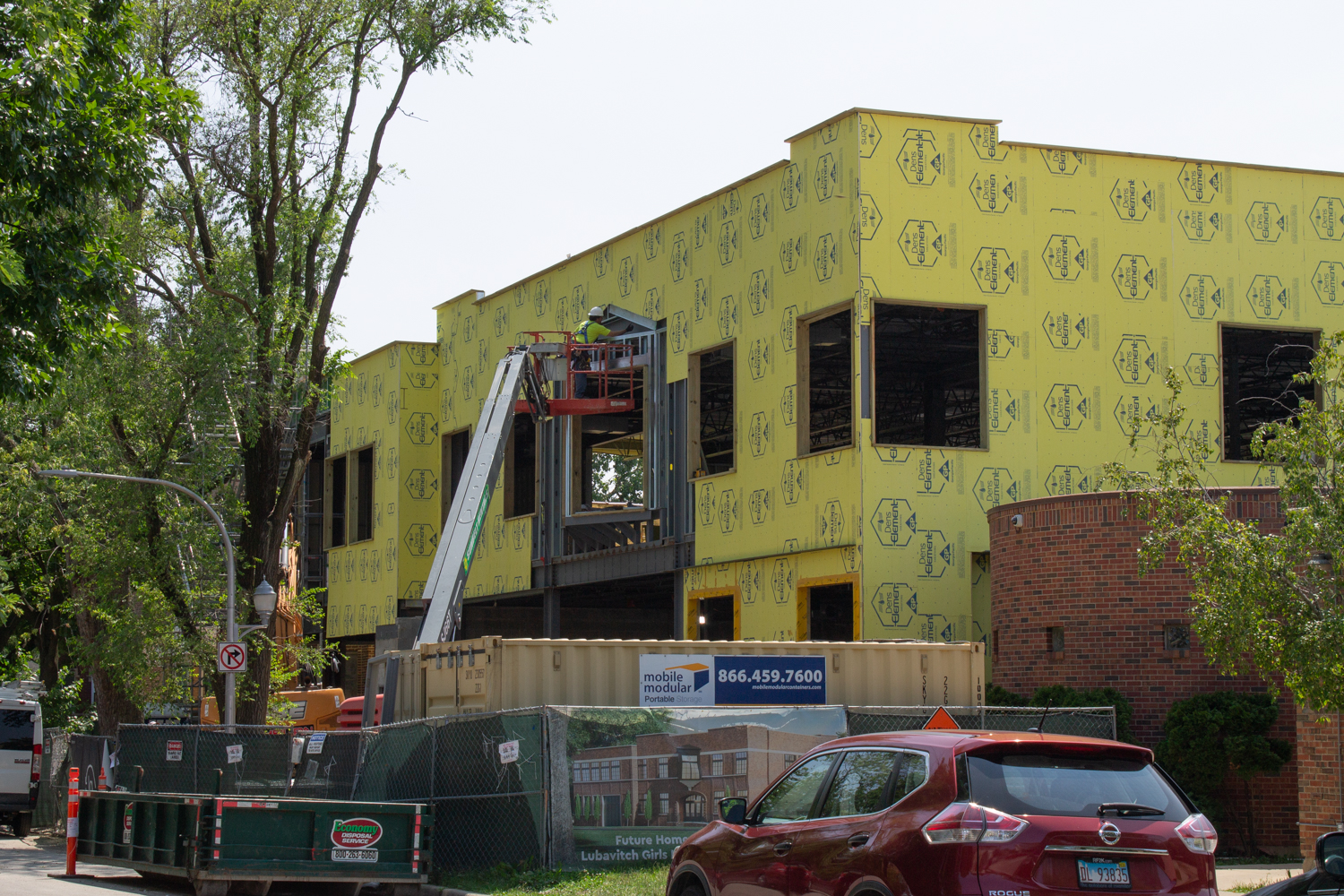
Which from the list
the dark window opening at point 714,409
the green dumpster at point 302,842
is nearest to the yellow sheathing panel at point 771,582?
the dark window opening at point 714,409

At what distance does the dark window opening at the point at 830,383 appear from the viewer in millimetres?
33062

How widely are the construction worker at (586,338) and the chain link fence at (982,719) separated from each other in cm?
1921

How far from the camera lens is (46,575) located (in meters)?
35.9

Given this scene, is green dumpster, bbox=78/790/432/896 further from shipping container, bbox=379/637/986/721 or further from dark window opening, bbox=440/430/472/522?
dark window opening, bbox=440/430/472/522

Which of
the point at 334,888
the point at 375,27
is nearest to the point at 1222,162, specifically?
the point at 375,27

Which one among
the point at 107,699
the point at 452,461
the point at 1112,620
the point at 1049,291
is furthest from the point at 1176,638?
the point at 452,461

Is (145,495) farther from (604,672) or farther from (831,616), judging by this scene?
(831,616)

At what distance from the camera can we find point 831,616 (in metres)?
39.2

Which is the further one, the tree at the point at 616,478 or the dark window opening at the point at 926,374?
the tree at the point at 616,478

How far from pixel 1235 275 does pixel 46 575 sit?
90.0 feet

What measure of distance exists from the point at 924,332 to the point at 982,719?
1640 centimetres

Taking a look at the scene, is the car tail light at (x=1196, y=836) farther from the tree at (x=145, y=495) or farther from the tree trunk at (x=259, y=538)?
the tree trunk at (x=259, y=538)

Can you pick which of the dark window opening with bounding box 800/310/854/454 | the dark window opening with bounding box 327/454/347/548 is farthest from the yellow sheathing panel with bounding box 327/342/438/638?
the dark window opening with bounding box 800/310/854/454

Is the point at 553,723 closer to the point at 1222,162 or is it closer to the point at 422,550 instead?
the point at 1222,162
